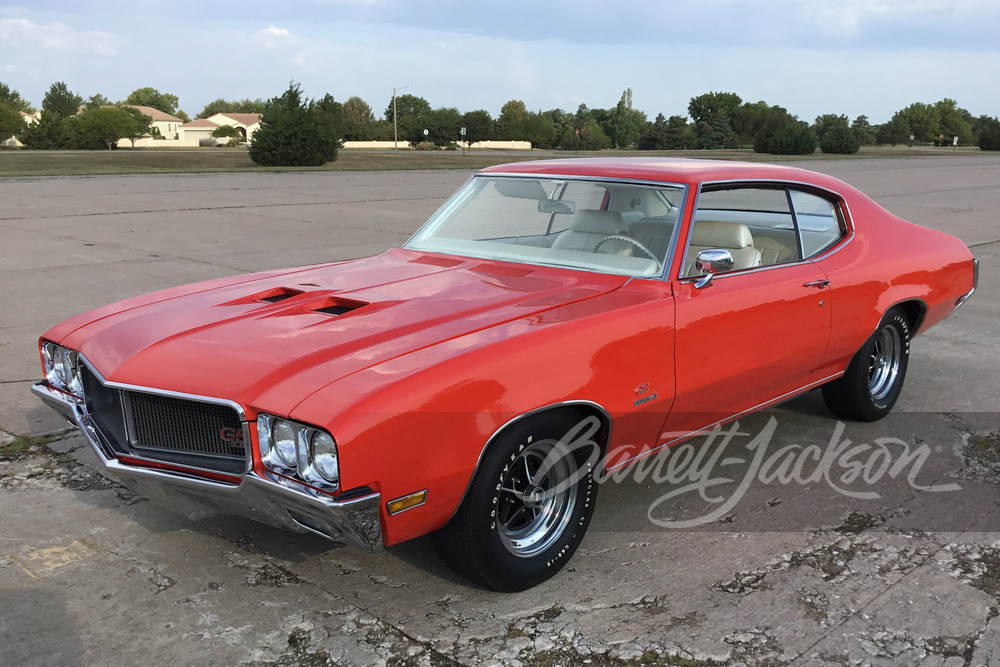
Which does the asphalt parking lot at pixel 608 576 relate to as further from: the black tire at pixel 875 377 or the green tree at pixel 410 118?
the green tree at pixel 410 118

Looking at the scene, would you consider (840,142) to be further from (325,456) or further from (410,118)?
(325,456)

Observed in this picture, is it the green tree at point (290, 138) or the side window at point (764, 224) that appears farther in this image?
the green tree at point (290, 138)

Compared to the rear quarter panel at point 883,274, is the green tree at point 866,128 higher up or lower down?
higher up

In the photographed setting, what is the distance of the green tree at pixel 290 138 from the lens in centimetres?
3359

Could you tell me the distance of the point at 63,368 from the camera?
3719 millimetres

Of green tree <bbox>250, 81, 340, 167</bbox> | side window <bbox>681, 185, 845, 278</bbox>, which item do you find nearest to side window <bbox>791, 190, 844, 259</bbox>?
side window <bbox>681, 185, 845, 278</bbox>

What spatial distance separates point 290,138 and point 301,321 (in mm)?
31718

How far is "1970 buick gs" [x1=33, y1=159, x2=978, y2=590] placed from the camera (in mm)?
2859

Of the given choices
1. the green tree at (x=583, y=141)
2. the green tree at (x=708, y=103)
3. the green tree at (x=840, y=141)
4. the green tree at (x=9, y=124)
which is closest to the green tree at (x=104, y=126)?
the green tree at (x=9, y=124)

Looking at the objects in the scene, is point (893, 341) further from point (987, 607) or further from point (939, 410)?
point (987, 607)

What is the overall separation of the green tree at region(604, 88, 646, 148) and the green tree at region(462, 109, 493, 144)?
106ft

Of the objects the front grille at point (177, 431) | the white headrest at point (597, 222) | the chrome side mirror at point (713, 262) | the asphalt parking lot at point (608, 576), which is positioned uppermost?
the white headrest at point (597, 222)

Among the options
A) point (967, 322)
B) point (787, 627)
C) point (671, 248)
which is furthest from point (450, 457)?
point (967, 322)

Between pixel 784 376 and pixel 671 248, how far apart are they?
92 centimetres
